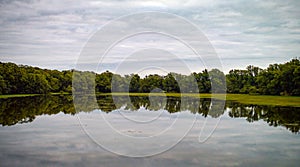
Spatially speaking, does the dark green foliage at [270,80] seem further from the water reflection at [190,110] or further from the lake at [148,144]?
the lake at [148,144]

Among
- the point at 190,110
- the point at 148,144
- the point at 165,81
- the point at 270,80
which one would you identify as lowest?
the point at 148,144

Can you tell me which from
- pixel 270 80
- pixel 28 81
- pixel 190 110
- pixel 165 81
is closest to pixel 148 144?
pixel 190 110

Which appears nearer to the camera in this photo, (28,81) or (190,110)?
(190,110)

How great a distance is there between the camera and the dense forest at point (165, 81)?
6856 centimetres

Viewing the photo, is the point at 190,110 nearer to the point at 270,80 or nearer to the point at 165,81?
the point at 270,80

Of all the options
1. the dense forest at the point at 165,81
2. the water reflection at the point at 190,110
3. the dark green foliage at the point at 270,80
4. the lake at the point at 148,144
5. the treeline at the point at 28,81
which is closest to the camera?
the lake at the point at 148,144

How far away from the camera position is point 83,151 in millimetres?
13750

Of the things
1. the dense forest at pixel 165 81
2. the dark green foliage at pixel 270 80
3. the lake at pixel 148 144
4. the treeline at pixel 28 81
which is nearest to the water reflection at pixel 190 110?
the lake at pixel 148 144

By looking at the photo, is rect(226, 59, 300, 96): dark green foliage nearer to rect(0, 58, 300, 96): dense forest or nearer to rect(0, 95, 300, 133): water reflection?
rect(0, 58, 300, 96): dense forest

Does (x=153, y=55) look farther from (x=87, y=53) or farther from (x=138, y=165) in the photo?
(x=138, y=165)

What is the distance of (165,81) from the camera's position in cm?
9606

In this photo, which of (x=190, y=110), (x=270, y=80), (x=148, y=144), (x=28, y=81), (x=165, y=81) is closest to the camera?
(x=148, y=144)

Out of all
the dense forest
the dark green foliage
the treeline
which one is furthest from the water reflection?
the treeline

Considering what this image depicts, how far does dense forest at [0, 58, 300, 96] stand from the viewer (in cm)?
6856
